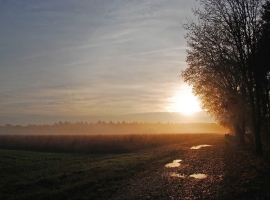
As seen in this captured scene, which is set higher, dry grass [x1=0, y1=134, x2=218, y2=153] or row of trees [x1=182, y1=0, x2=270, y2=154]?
row of trees [x1=182, y1=0, x2=270, y2=154]

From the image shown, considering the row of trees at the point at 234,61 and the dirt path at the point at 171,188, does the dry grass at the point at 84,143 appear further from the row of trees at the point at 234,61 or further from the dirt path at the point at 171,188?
the dirt path at the point at 171,188

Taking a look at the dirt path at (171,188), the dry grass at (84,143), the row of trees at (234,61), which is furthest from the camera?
the dry grass at (84,143)

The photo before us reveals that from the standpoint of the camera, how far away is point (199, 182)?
1727 cm

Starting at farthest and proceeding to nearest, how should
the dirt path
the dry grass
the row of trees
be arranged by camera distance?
1. the dry grass
2. the row of trees
3. the dirt path

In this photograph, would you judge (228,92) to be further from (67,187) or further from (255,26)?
(67,187)

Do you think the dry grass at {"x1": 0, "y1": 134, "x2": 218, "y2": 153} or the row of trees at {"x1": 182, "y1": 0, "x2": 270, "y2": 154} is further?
the dry grass at {"x1": 0, "y1": 134, "x2": 218, "y2": 153}

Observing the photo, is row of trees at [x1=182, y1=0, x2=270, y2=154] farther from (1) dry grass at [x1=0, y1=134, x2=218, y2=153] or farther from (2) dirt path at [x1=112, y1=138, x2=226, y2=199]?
(1) dry grass at [x1=0, y1=134, x2=218, y2=153]

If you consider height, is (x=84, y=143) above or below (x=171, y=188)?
below

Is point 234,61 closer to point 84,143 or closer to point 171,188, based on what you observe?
point 171,188

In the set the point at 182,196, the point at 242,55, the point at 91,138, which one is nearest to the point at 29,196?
the point at 182,196

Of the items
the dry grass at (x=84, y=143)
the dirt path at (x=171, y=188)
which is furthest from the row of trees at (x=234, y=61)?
the dry grass at (x=84, y=143)

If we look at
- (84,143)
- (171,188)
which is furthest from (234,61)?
(84,143)

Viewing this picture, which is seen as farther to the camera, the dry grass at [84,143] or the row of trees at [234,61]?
the dry grass at [84,143]

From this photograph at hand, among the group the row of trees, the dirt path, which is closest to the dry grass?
the row of trees
